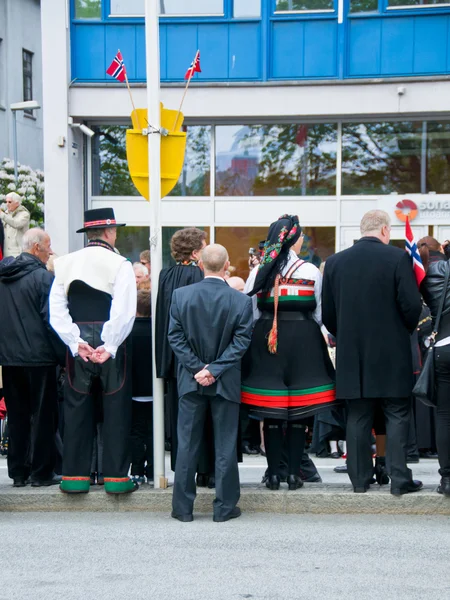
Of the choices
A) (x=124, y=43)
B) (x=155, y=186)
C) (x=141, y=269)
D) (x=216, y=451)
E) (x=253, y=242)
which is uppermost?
(x=124, y=43)

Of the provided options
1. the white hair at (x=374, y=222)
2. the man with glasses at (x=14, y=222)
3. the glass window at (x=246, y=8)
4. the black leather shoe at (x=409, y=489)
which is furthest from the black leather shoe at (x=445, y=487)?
the glass window at (x=246, y=8)

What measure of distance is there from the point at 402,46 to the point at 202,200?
430 centimetres

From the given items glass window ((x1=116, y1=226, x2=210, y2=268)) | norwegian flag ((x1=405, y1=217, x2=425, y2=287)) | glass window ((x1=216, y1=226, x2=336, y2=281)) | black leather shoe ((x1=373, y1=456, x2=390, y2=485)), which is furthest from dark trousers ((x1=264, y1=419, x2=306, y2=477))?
glass window ((x1=116, y1=226, x2=210, y2=268))

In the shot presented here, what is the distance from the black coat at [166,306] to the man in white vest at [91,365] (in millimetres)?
270

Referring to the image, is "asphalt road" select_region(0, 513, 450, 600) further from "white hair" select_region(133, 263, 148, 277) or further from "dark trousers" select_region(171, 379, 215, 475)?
"white hair" select_region(133, 263, 148, 277)

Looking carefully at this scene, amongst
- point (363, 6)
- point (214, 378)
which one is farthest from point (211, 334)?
point (363, 6)

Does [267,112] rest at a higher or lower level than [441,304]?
higher

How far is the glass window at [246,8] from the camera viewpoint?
16922 millimetres

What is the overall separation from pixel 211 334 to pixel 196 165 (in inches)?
438

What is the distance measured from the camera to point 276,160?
57.3 feet

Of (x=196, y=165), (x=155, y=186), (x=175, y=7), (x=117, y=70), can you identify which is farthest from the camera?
(x=196, y=165)

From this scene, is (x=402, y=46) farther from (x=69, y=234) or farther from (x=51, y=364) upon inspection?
(x=51, y=364)

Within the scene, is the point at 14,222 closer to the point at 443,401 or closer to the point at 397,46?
the point at 443,401

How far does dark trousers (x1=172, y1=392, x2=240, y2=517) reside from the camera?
6.81 m
